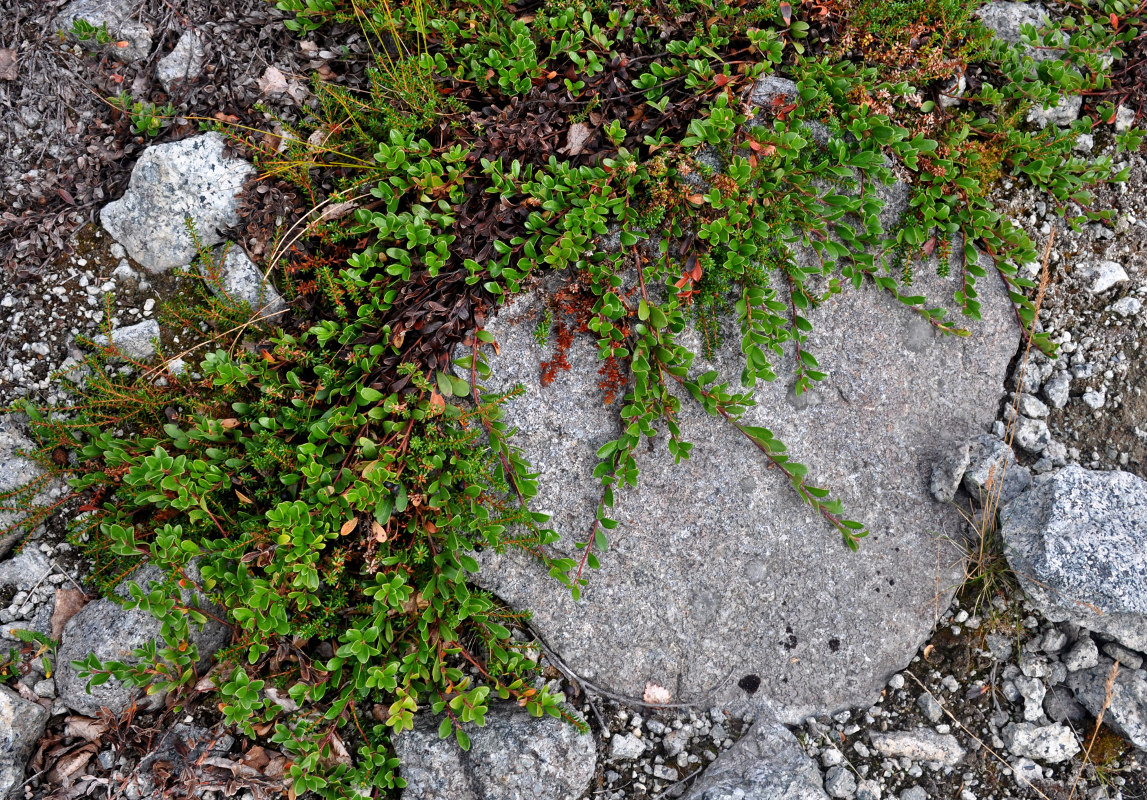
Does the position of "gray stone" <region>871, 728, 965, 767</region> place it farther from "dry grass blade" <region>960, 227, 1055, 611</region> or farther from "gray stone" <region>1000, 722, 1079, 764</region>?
"dry grass blade" <region>960, 227, 1055, 611</region>

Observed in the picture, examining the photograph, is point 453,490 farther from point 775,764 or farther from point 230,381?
point 775,764

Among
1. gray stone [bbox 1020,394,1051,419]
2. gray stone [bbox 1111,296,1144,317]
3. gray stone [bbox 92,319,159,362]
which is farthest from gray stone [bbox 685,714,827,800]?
gray stone [bbox 92,319,159,362]

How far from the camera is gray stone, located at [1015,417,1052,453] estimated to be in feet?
14.4

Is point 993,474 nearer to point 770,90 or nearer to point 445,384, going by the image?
point 770,90

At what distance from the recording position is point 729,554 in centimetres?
414

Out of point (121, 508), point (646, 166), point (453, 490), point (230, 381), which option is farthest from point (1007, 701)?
point (121, 508)

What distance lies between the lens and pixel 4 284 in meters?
4.33

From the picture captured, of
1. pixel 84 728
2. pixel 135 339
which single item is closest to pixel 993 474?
pixel 135 339

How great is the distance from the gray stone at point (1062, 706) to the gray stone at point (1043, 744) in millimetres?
86

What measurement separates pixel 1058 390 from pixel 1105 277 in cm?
80

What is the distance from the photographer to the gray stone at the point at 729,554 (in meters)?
4.10

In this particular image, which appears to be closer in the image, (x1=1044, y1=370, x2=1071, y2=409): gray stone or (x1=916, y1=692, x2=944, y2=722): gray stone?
(x1=916, y1=692, x2=944, y2=722): gray stone

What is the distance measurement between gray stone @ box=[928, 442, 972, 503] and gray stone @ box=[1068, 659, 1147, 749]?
1.22 metres

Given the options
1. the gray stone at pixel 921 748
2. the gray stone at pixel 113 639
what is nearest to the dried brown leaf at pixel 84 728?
the gray stone at pixel 113 639
